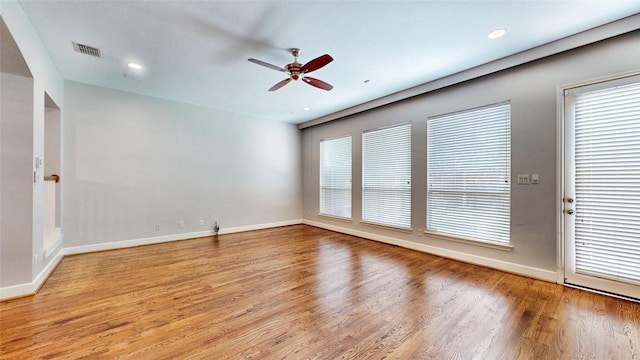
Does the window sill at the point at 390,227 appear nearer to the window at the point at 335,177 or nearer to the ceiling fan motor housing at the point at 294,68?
the window at the point at 335,177

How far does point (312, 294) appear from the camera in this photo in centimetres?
271

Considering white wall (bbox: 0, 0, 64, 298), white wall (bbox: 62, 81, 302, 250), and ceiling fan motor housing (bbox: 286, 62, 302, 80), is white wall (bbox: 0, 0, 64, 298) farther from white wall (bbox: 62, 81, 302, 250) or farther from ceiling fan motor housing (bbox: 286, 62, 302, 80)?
ceiling fan motor housing (bbox: 286, 62, 302, 80)

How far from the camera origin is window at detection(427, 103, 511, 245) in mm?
3500

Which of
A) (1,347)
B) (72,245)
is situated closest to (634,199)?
(1,347)

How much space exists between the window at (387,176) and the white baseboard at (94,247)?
8.87 feet

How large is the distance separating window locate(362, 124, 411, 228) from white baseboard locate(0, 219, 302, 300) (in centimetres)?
270

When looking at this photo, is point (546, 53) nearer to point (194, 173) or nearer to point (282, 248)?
point (282, 248)

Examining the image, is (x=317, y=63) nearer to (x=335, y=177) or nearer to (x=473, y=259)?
(x=473, y=259)

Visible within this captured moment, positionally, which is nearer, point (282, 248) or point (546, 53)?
point (546, 53)

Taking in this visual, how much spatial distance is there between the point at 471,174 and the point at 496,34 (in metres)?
1.93

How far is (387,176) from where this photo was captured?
5.08 metres

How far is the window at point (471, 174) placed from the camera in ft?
11.5

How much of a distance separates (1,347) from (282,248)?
3205mm

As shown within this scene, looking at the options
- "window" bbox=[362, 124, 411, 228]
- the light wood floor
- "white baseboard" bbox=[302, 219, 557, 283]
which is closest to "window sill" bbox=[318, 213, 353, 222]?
"white baseboard" bbox=[302, 219, 557, 283]
